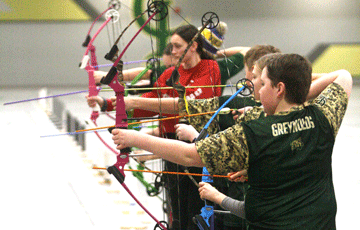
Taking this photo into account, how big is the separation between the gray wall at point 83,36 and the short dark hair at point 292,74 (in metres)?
7.91

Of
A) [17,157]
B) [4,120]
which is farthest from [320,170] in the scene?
[4,120]

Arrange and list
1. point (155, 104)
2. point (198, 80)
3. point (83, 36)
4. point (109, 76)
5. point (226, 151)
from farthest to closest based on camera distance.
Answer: point (83, 36), point (198, 80), point (155, 104), point (109, 76), point (226, 151)

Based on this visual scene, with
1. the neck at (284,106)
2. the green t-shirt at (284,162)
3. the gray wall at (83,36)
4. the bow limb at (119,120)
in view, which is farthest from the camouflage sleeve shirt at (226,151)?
the gray wall at (83,36)

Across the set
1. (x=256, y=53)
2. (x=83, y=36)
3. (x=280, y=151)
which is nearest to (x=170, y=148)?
(x=280, y=151)

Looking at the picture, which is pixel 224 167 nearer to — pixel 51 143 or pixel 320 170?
pixel 320 170

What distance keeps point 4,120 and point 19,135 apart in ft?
3.37

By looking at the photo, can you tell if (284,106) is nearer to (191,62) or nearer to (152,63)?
(191,62)

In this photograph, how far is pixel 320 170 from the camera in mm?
1146

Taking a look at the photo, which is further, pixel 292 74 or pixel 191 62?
pixel 191 62

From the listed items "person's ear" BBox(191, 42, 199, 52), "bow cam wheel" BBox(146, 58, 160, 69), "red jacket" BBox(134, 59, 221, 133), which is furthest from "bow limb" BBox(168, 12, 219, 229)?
"person's ear" BBox(191, 42, 199, 52)

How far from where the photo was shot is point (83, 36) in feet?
30.0

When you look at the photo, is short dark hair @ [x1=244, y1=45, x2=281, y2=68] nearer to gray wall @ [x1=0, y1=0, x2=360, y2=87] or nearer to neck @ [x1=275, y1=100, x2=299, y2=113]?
neck @ [x1=275, y1=100, x2=299, y2=113]

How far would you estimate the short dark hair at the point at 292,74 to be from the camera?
1111mm

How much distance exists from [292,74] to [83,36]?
8462 millimetres
